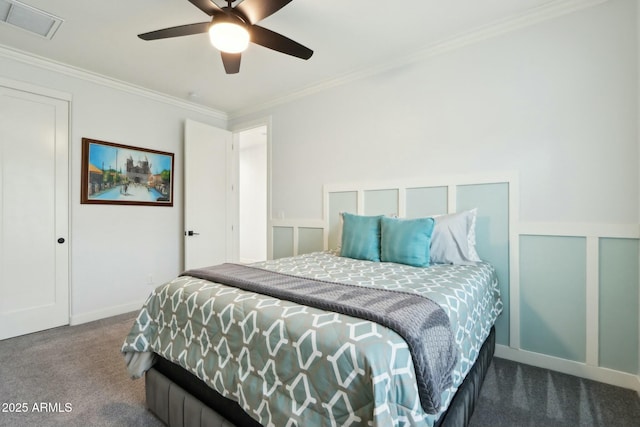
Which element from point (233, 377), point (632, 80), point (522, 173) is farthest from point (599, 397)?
point (233, 377)

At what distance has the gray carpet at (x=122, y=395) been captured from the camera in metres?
1.64

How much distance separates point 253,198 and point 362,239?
4.31m

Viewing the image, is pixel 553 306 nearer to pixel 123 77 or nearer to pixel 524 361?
pixel 524 361

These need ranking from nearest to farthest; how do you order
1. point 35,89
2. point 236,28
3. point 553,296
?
point 236,28, point 553,296, point 35,89

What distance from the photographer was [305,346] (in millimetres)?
1012

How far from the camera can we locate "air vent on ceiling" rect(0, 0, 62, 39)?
2130 millimetres

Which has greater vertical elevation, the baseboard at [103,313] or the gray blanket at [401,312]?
the gray blanket at [401,312]

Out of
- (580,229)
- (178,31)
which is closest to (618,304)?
(580,229)

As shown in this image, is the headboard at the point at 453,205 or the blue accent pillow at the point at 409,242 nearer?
the blue accent pillow at the point at 409,242

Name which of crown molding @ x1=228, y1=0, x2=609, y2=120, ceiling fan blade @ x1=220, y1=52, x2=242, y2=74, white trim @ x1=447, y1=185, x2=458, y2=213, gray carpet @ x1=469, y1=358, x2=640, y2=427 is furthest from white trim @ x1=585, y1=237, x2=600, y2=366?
ceiling fan blade @ x1=220, y1=52, x2=242, y2=74

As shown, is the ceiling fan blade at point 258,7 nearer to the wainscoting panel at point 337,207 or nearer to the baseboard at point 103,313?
the wainscoting panel at point 337,207

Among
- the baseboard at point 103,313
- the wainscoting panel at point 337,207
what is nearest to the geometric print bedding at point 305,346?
the wainscoting panel at point 337,207

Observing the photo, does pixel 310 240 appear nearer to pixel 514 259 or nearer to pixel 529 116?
pixel 514 259

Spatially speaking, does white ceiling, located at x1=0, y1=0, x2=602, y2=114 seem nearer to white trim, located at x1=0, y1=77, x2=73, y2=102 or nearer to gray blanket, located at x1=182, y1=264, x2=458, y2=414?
white trim, located at x1=0, y1=77, x2=73, y2=102
